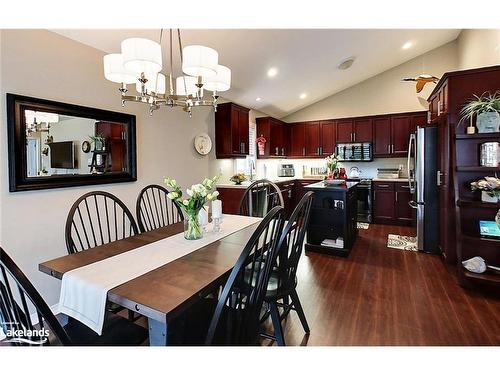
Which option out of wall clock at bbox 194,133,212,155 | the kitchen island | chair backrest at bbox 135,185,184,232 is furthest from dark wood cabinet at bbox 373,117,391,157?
chair backrest at bbox 135,185,184,232

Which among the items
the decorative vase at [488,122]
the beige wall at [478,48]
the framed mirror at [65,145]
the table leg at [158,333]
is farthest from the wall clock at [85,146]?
the beige wall at [478,48]

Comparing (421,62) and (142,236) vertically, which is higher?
(421,62)

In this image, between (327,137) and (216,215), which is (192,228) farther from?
(327,137)

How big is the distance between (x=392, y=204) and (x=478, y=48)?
2.80 meters

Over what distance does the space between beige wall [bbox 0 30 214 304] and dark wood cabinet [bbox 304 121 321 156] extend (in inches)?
169

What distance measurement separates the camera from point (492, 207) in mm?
2592

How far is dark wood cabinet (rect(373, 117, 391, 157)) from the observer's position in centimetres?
566

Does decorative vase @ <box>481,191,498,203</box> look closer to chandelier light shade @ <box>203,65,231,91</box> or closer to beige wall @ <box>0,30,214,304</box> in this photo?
chandelier light shade @ <box>203,65,231,91</box>

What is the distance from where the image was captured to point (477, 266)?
8.79ft

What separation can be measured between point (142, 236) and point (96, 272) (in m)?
0.64

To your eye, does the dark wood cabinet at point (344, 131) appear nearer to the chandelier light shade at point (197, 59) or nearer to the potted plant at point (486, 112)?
the potted plant at point (486, 112)

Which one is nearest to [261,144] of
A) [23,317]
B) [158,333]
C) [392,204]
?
[392,204]
